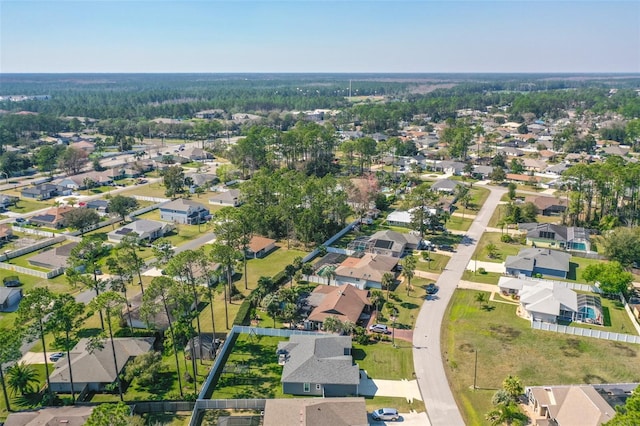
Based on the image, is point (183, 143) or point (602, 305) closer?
point (602, 305)

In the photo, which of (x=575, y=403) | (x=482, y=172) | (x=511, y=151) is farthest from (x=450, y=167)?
(x=575, y=403)

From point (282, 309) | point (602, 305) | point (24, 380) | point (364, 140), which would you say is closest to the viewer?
point (24, 380)

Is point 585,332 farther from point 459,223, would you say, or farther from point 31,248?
point 31,248

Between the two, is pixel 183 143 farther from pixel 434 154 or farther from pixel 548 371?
pixel 548 371

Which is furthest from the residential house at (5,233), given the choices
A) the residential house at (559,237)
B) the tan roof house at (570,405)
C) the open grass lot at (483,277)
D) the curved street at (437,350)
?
the residential house at (559,237)

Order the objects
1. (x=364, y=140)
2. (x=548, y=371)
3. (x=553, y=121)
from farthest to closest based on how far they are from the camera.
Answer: (x=553, y=121) < (x=364, y=140) < (x=548, y=371)

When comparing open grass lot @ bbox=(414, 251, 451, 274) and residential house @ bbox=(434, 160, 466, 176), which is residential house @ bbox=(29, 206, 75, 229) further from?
residential house @ bbox=(434, 160, 466, 176)

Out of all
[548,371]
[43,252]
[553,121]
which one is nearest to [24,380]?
[43,252]
